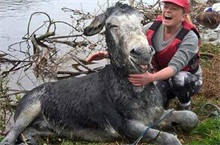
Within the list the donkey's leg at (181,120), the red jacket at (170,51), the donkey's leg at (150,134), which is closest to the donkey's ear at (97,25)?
the red jacket at (170,51)

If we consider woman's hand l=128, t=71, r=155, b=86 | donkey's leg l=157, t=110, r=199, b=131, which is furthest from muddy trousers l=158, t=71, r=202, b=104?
woman's hand l=128, t=71, r=155, b=86

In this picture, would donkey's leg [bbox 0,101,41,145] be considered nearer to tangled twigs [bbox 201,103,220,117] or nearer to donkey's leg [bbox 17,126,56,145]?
donkey's leg [bbox 17,126,56,145]

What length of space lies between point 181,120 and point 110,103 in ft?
2.92

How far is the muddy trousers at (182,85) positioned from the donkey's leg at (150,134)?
1.00 m

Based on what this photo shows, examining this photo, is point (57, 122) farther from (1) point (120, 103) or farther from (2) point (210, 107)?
(2) point (210, 107)

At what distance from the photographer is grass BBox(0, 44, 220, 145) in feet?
17.5

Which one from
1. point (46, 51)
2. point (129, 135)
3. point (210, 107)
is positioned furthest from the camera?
point (46, 51)

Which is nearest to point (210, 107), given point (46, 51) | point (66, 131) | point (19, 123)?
point (66, 131)

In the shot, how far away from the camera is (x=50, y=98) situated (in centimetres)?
584

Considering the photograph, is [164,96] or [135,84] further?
[164,96]

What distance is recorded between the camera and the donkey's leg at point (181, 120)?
5348 millimetres

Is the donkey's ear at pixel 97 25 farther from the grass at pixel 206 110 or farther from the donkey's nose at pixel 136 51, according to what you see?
the grass at pixel 206 110

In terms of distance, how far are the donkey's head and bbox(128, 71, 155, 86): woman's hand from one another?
0.06m

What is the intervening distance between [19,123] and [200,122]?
7.75 feet
